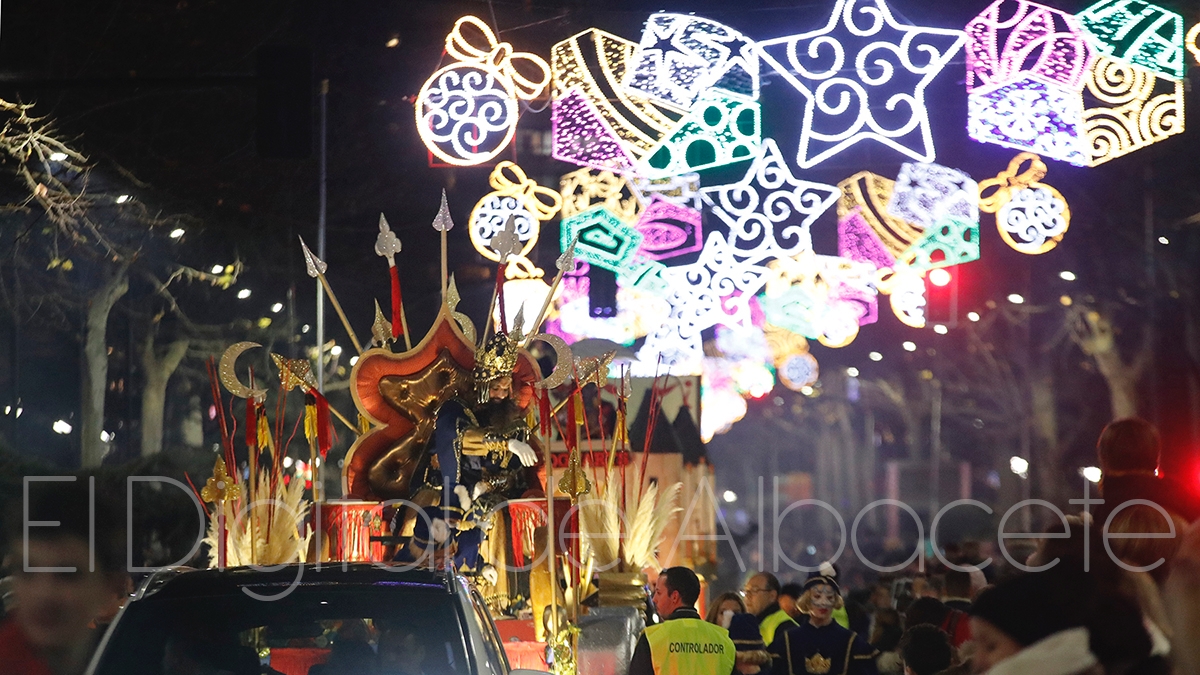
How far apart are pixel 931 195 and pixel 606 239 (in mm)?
3631

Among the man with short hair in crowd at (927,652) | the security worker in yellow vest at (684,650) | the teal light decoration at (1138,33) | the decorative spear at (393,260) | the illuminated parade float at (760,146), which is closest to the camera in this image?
the man with short hair in crowd at (927,652)

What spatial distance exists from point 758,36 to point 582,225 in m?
3.56

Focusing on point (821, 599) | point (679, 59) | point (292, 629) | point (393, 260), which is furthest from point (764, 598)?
point (679, 59)

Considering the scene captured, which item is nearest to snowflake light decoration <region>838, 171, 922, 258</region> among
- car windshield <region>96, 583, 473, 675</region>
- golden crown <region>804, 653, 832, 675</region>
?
golden crown <region>804, 653, 832, 675</region>

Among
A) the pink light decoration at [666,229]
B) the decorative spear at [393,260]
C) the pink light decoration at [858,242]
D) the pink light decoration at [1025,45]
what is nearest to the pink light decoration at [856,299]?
the pink light decoration at [858,242]

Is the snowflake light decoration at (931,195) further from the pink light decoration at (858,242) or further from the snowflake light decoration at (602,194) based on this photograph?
the snowflake light decoration at (602,194)

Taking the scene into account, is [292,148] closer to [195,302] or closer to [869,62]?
[869,62]

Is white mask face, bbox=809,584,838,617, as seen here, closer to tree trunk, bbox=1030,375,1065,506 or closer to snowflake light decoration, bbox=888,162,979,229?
snowflake light decoration, bbox=888,162,979,229

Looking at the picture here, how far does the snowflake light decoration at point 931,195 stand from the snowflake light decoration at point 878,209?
8cm

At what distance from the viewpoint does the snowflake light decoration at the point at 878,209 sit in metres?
16.8

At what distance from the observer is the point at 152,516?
1830 centimetres

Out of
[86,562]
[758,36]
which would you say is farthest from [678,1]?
[86,562]

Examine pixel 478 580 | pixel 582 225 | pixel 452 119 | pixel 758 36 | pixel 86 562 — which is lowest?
pixel 478 580

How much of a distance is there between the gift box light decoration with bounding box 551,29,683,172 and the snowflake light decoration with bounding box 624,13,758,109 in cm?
13
